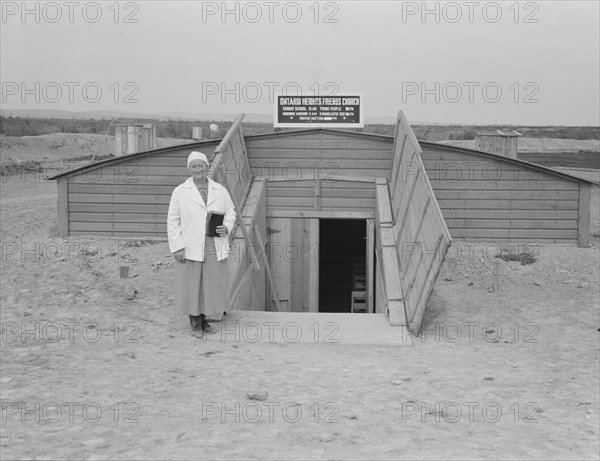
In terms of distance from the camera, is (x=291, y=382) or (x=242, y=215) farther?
(x=242, y=215)

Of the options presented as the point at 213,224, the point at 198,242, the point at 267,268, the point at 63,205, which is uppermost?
the point at 63,205

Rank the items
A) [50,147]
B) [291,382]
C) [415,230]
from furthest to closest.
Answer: [50,147]
[415,230]
[291,382]

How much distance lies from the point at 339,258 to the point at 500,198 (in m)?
7.67

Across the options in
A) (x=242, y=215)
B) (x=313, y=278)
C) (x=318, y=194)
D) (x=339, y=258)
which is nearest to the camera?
(x=242, y=215)

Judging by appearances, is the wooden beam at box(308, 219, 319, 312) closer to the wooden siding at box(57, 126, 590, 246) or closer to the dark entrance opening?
the wooden siding at box(57, 126, 590, 246)

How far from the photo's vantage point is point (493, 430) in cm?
567

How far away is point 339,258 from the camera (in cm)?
2131

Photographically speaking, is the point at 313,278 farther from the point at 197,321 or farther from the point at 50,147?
the point at 50,147

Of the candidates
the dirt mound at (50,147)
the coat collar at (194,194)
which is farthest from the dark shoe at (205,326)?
the dirt mound at (50,147)

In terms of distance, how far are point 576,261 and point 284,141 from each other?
5.51 m

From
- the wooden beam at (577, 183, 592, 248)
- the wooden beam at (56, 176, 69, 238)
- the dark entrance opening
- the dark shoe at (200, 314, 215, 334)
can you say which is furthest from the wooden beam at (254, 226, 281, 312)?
the wooden beam at (577, 183, 592, 248)

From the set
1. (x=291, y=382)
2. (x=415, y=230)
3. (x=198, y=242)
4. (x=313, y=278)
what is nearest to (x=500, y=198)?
(x=313, y=278)

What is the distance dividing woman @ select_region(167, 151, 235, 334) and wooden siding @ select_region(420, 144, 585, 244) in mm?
6588

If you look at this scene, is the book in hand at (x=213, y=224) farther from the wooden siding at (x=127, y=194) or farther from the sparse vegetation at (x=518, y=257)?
the sparse vegetation at (x=518, y=257)
